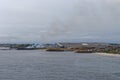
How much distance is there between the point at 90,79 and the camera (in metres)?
43.5

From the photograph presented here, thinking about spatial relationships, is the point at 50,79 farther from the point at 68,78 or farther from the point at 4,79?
the point at 4,79

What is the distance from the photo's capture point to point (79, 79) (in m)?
43.4

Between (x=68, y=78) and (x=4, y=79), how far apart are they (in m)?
7.97

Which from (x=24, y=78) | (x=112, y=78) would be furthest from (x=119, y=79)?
(x=24, y=78)

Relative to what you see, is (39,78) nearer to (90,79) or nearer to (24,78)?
(24,78)

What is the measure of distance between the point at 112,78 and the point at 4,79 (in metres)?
13.5

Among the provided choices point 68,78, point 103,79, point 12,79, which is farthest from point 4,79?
point 103,79

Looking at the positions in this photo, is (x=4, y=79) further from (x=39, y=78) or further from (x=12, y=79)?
(x=39, y=78)

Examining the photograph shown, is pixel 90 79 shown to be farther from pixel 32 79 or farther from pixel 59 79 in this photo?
pixel 32 79

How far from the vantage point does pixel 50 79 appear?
143 ft

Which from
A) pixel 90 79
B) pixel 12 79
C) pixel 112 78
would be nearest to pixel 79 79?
pixel 90 79

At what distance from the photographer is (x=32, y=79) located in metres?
43.3

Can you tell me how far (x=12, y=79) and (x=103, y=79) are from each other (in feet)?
36.8

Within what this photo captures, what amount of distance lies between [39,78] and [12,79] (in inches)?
135
